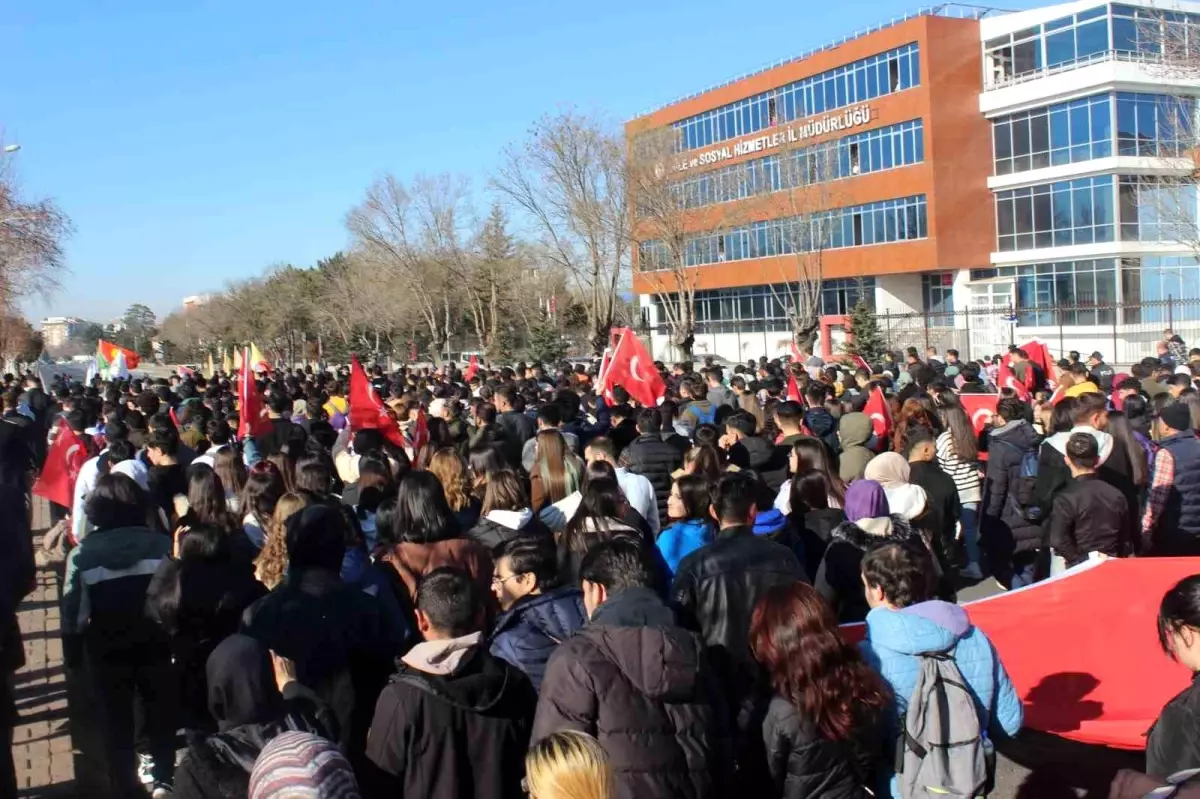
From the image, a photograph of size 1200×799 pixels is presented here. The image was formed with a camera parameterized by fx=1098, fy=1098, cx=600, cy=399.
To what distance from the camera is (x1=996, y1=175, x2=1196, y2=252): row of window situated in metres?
38.8

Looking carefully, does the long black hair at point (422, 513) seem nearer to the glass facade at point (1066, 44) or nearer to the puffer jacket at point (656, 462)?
the puffer jacket at point (656, 462)

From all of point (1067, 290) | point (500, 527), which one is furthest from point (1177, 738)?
point (1067, 290)

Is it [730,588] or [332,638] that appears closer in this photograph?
[332,638]

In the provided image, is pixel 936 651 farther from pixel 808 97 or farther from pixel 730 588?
pixel 808 97

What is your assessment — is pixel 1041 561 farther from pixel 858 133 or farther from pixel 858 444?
pixel 858 133

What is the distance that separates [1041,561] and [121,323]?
13595 cm

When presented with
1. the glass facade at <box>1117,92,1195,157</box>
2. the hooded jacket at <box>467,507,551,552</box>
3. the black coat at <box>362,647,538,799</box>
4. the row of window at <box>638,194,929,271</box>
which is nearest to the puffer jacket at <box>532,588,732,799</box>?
the black coat at <box>362,647,538,799</box>

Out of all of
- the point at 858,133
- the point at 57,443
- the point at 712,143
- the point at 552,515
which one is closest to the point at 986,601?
the point at 552,515

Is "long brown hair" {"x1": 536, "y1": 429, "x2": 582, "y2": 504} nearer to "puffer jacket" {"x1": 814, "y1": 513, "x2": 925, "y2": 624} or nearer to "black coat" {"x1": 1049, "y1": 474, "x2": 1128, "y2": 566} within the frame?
"puffer jacket" {"x1": 814, "y1": 513, "x2": 925, "y2": 624}

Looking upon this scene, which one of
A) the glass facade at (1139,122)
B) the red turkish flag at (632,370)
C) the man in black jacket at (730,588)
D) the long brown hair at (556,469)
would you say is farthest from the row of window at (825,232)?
the man in black jacket at (730,588)

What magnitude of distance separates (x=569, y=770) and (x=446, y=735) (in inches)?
48.7

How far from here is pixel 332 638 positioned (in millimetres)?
4574

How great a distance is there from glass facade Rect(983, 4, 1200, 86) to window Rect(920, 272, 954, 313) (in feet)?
26.4

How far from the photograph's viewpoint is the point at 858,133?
4644cm
